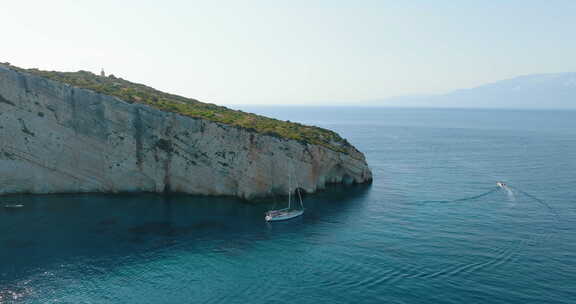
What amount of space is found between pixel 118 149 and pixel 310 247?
46500 millimetres

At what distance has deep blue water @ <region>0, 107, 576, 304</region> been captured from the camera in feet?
148

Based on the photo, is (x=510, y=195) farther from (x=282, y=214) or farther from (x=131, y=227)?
(x=131, y=227)

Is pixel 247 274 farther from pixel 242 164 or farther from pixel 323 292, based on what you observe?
pixel 242 164

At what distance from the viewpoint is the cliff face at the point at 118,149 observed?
79.9 m

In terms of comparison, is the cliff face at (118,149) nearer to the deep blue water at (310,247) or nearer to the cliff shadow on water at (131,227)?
the cliff shadow on water at (131,227)

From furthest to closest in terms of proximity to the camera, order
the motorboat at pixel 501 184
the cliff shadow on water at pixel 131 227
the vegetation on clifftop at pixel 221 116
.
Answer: the motorboat at pixel 501 184
the vegetation on clifftop at pixel 221 116
the cliff shadow on water at pixel 131 227

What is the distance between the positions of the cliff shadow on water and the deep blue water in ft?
0.90

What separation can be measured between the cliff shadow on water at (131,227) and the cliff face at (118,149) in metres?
2.94

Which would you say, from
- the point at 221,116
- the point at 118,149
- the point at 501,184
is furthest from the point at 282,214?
the point at 501,184

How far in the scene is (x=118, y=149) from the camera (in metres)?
82.0

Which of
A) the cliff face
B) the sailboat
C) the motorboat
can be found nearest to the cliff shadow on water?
the sailboat

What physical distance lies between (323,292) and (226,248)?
18.0 m

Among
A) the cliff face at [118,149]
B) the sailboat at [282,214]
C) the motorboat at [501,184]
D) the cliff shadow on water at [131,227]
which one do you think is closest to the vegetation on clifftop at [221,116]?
the cliff face at [118,149]

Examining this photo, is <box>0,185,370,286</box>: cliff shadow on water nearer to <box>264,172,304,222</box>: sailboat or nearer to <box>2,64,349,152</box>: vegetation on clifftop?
<box>264,172,304,222</box>: sailboat
